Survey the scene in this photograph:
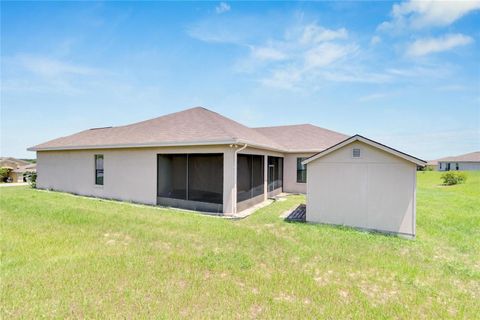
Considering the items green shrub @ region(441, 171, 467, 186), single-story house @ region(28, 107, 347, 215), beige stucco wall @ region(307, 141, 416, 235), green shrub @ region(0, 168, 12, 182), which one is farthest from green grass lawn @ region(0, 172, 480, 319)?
green shrub @ region(0, 168, 12, 182)

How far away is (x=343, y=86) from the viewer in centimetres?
1254

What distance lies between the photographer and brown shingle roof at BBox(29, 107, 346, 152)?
9.93 meters

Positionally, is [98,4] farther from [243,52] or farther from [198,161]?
[198,161]

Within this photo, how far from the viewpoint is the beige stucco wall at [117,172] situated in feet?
31.1

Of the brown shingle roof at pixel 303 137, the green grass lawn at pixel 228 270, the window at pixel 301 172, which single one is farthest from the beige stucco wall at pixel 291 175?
the green grass lawn at pixel 228 270

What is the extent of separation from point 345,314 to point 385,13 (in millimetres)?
10300

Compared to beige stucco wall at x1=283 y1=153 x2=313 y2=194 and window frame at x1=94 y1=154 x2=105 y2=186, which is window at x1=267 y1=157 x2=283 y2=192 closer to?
beige stucco wall at x1=283 y1=153 x2=313 y2=194

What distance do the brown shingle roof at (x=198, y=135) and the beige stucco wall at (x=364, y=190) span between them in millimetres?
3215

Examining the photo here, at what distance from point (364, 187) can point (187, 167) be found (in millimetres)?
7075

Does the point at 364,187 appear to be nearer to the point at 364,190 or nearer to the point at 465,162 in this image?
the point at 364,190

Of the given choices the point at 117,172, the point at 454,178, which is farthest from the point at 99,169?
the point at 454,178

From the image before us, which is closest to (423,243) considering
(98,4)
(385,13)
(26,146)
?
(385,13)

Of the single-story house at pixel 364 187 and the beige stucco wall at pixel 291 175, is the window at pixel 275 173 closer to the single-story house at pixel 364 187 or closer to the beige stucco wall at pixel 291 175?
the beige stucco wall at pixel 291 175

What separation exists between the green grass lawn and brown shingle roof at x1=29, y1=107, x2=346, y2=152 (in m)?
3.56
